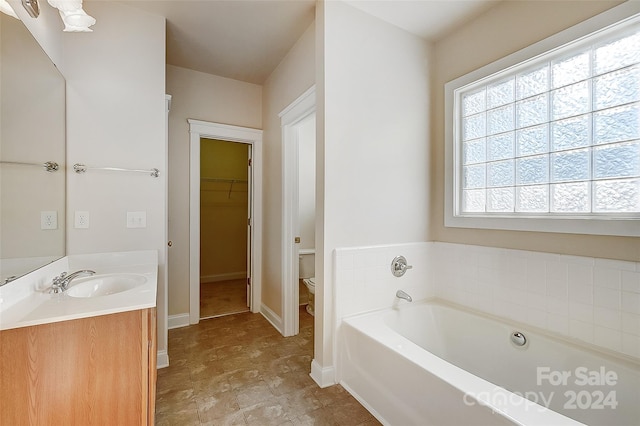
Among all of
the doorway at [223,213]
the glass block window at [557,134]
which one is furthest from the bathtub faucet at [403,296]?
the doorway at [223,213]

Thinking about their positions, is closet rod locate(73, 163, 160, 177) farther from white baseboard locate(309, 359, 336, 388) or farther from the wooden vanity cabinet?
white baseboard locate(309, 359, 336, 388)

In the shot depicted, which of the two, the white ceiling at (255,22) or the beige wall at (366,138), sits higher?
the white ceiling at (255,22)

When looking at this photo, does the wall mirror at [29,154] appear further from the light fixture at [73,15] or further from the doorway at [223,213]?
the doorway at [223,213]

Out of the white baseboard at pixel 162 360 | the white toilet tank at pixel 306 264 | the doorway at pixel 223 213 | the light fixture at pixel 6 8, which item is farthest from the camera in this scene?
the doorway at pixel 223 213

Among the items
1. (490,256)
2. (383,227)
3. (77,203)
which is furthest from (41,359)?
(490,256)

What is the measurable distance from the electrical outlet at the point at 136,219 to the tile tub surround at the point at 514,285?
4.73 ft

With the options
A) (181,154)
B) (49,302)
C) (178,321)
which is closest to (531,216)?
(49,302)

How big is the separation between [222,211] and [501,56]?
435 centimetres

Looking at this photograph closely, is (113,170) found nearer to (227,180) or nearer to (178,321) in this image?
(178,321)

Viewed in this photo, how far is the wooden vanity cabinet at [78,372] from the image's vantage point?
0.96 metres

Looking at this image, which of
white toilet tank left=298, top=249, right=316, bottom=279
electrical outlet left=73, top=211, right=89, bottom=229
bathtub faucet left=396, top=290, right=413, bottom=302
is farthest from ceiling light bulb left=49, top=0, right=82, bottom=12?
white toilet tank left=298, top=249, right=316, bottom=279

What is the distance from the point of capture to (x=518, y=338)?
1726 millimetres

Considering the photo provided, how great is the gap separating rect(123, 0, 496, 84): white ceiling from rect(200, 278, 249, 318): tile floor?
9.11 feet

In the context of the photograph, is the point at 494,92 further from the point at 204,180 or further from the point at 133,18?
the point at 204,180
